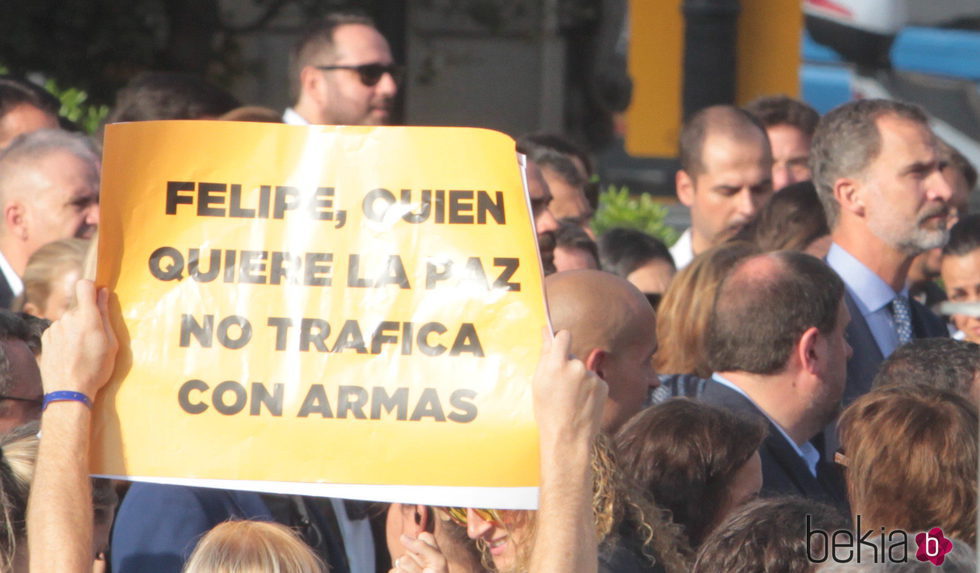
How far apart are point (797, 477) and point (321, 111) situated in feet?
10.7

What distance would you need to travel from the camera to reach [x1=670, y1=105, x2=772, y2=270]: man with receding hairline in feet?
22.7

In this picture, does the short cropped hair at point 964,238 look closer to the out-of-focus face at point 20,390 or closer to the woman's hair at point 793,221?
the woman's hair at point 793,221

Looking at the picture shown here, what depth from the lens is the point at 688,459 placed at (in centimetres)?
364

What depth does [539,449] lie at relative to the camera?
2.99 meters

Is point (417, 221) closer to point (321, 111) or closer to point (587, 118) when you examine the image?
point (321, 111)

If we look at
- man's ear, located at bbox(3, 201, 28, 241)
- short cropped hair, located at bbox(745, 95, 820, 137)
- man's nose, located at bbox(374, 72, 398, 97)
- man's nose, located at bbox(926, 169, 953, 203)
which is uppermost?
man's nose, located at bbox(374, 72, 398, 97)

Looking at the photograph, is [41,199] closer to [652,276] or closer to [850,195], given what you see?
[652,276]

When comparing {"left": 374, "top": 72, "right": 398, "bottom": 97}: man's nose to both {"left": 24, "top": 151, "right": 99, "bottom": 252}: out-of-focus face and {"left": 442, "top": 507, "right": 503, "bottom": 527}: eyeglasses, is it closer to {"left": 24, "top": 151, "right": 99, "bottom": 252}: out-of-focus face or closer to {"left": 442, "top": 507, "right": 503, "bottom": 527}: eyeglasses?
{"left": 24, "top": 151, "right": 99, "bottom": 252}: out-of-focus face

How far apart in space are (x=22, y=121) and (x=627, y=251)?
2694 mm

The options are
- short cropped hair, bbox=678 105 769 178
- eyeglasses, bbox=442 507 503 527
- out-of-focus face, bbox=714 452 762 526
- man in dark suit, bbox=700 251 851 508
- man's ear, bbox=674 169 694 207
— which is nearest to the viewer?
eyeglasses, bbox=442 507 503 527

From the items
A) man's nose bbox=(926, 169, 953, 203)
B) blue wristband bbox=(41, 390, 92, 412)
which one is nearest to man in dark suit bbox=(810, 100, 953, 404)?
man's nose bbox=(926, 169, 953, 203)

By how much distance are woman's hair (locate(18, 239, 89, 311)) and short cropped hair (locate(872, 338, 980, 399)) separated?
2.46m

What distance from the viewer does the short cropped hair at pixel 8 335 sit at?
3.79 meters

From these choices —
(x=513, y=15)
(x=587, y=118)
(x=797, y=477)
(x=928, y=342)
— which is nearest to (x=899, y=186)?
(x=928, y=342)
